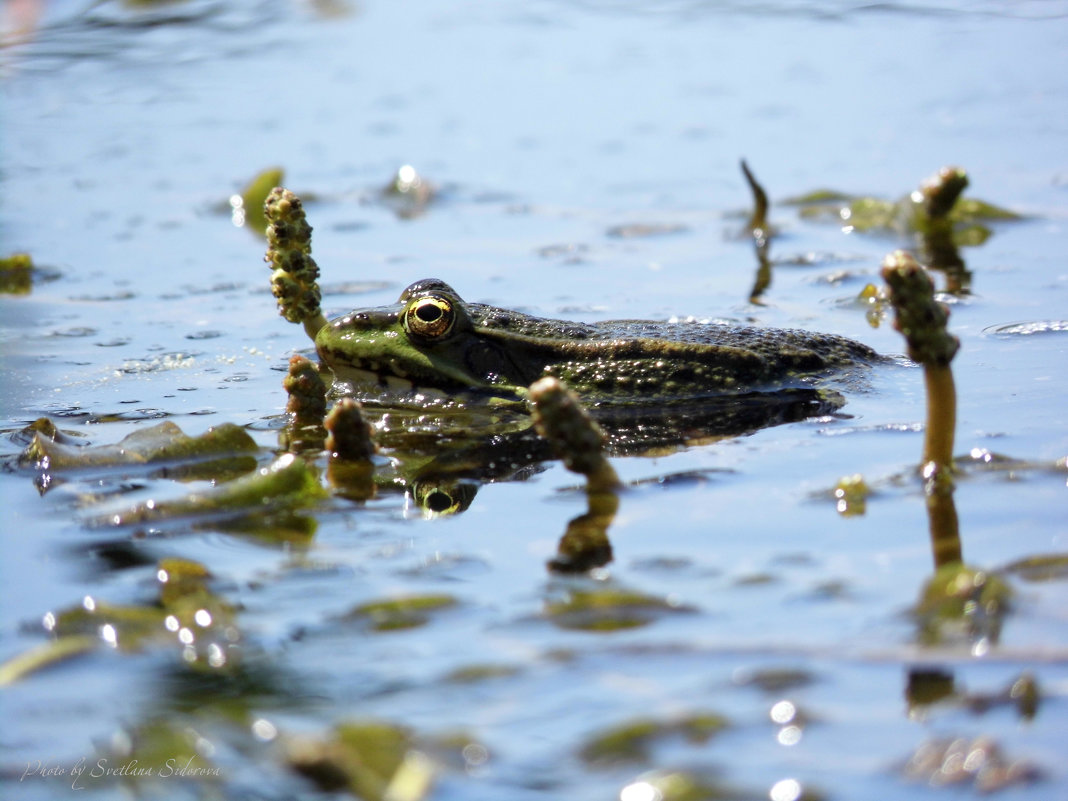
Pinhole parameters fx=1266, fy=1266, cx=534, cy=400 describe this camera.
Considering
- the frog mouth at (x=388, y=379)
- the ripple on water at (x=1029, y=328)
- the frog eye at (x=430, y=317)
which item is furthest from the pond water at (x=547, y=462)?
the frog eye at (x=430, y=317)

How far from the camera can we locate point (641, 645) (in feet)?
8.97

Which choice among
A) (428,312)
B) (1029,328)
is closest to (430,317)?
(428,312)

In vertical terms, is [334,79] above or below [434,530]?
above

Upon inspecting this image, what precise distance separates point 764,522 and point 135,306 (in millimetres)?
4405

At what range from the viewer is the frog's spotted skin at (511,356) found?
490cm

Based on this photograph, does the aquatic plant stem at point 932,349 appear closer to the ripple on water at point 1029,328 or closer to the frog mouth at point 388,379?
the frog mouth at point 388,379

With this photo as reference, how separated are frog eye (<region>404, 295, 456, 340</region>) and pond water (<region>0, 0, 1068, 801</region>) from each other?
0.64 metres

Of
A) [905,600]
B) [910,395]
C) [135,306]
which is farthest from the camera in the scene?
[135,306]

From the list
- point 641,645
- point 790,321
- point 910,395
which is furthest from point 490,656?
point 790,321

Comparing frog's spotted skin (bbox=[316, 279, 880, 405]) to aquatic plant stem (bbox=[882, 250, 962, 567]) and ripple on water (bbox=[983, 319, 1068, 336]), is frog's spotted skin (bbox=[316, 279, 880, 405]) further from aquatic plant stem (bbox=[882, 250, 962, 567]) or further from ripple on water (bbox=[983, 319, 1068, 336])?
aquatic plant stem (bbox=[882, 250, 962, 567])

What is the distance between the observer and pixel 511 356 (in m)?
4.96

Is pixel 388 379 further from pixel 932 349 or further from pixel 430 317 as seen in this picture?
pixel 932 349

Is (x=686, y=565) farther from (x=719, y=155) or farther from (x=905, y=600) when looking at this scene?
(x=719, y=155)

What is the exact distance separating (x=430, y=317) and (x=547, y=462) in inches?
38.0
